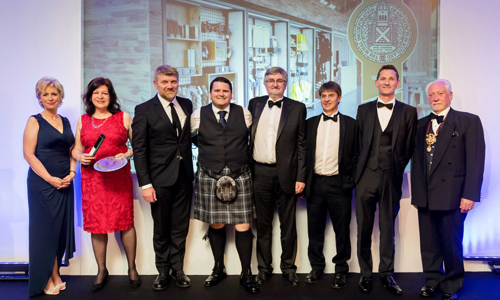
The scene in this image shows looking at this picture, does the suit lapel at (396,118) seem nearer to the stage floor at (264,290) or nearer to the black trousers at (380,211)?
the black trousers at (380,211)

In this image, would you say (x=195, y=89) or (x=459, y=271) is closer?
(x=459, y=271)

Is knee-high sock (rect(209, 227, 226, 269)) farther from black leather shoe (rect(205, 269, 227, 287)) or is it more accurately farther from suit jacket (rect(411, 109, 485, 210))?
suit jacket (rect(411, 109, 485, 210))

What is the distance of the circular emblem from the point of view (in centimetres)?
423

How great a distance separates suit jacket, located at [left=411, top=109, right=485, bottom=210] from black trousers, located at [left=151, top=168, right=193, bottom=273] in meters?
2.17

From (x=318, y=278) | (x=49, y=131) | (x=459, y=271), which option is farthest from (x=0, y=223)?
(x=459, y=271)

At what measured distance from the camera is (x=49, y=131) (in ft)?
10.8

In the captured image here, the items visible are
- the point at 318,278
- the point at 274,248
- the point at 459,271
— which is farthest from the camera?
the point at 274,248

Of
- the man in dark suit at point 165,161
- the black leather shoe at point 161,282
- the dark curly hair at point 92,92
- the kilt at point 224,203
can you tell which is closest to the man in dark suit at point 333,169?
the kilt at point 224,203

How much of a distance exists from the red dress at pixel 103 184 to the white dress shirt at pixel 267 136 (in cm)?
122

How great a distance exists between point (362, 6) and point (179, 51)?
2168 mm

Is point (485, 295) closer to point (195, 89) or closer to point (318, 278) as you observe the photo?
point (318, 278)

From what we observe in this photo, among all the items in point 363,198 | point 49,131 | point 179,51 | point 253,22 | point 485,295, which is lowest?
point 485,295

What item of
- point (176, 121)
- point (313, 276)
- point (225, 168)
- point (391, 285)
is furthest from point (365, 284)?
point (176, 121)

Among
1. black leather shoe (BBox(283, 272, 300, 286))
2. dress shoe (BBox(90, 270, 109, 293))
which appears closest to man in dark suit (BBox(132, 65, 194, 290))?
dress shoe (BBox(90, 270, 109, 293))
